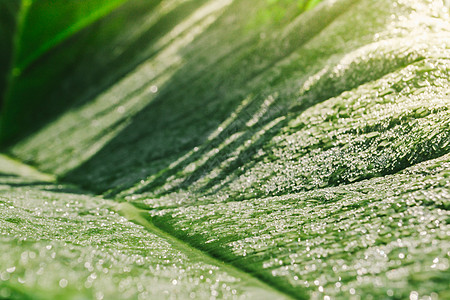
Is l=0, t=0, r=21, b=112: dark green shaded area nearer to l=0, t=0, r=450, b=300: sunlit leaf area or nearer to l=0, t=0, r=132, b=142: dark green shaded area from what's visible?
l=0, t=0, r=132, b=142: dark green shaded area

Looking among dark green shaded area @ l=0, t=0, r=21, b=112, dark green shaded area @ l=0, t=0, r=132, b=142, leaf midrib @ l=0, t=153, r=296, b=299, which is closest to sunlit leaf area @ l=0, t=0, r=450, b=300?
leaf midrib @ l=0, t=153, r=296, b=299

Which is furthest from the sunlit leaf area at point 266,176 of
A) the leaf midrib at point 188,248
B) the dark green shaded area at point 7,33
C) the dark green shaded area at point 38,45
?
the dark green shaded area at point 7,33

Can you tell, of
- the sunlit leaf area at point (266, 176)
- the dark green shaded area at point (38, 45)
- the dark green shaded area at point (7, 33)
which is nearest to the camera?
the sunlit leaf area at point (266, 176)

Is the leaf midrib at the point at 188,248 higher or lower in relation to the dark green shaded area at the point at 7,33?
lower

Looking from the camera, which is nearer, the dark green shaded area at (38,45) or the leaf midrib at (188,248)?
the leaf midrib at (188,248)

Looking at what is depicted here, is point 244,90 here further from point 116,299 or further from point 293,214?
point 116,299

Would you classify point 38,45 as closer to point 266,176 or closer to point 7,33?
point 7,33

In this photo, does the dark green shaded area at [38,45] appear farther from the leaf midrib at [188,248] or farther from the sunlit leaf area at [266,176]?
the leaf midrib at [188,248]

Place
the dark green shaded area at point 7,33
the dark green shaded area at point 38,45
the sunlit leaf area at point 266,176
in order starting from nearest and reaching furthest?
the sunlit leaf area at point 266,176
the dark green shaded area at point 38,45
the dark green shaded area at point 7,33
